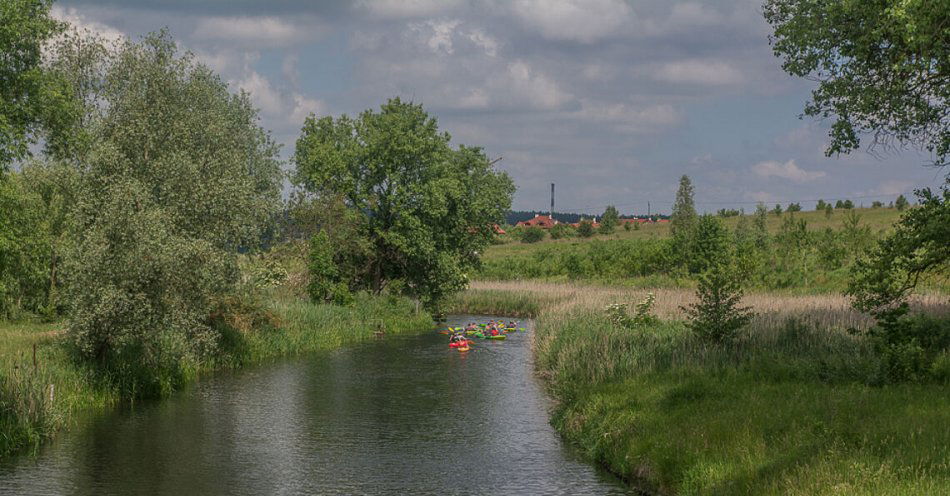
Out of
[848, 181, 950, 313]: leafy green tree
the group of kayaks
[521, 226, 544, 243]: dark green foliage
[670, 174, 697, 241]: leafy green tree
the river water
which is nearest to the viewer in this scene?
the river water

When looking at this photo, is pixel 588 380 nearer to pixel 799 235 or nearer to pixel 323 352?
pixel 323 352

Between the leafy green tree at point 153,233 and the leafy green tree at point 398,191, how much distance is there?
15336 millimetres

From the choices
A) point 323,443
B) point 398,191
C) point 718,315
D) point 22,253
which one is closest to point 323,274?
point 398,191

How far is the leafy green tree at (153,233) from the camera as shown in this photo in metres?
29.3

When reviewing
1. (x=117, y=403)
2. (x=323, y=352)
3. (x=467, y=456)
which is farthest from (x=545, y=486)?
(x=323, y=352)

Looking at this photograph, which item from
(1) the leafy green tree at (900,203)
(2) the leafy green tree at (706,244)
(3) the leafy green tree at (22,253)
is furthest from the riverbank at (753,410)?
(1) the leafy green tree at (900,203)

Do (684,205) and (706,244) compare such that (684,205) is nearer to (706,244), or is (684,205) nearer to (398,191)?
(706,244)

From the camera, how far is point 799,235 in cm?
8338

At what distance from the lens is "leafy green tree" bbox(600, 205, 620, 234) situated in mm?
160125

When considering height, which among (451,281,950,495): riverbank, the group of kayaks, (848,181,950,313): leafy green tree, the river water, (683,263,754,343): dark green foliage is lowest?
the river water

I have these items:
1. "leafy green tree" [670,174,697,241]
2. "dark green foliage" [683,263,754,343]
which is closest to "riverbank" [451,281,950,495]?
"dark green foliage" [683,263,754,343]

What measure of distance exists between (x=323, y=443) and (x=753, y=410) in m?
13.1

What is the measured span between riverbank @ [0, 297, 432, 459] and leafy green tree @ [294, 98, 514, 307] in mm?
3495

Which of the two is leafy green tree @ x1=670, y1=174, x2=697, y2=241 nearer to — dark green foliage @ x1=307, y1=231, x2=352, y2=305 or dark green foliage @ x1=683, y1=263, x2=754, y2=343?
dark green foliage @ x1=307, y1=231, x2=352, y2=305
